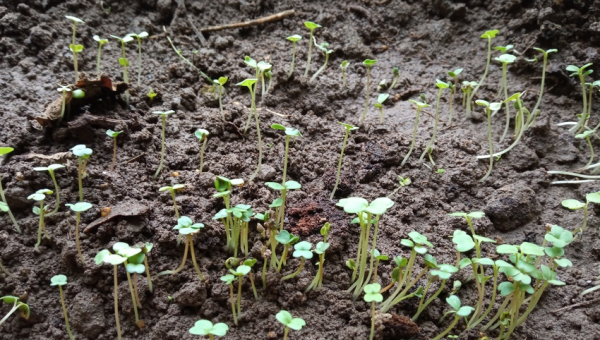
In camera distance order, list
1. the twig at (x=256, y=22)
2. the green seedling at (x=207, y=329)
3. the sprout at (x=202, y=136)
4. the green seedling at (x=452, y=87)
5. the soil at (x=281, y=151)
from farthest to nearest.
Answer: the twig at (x=256, y=22) → the green seedling at (x=452, y=87) → the sprout at (x=202, y=136) → the soil at (x=281, y=151) → the green seedling at (x=207, y=329)

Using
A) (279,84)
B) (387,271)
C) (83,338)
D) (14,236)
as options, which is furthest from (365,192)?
(14,236)

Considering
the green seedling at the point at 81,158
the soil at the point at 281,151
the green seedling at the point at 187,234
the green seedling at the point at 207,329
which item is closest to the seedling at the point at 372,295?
the soil at the point at 281,151

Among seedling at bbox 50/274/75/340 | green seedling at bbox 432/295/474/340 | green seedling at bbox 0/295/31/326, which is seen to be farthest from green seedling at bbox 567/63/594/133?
green seedling at bbox 0/295/31/326

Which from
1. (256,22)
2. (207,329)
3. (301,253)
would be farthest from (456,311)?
(256,22)

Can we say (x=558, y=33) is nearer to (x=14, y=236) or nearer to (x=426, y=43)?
(x=426, y=43)

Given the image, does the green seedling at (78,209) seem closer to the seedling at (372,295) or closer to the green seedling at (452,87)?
the seedling at (372,295)

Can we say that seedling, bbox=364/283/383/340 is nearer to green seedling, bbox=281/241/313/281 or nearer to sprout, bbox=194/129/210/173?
green seedling, bbox=281/241/313/281

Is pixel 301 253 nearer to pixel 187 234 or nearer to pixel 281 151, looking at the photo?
pixel 187 234
